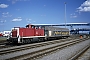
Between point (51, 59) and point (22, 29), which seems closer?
point (51, 59)

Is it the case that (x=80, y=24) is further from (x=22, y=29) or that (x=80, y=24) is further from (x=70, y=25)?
(x=22, y=29)

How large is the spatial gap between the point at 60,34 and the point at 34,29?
48.7ft

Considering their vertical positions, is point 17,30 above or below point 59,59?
above

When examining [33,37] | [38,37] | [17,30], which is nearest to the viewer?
[17,30]

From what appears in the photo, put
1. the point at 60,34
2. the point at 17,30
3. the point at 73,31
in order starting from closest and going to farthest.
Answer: the point at 17,30, the point at 60,34, the point at 73,31

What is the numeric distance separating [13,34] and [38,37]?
5.15 metres

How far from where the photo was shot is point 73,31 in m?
111

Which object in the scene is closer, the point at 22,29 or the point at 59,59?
the point at 59,59

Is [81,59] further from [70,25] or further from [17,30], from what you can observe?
[70,25]

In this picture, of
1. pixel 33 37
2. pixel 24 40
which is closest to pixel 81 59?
pixel 24 40

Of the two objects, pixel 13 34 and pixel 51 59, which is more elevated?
pixel 13 34

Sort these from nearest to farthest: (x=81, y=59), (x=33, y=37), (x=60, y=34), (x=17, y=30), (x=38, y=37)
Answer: (x=81, y=59), (x=17, y=30), (x=33, y=37), (x=38, y=37), (x=60, y=34)

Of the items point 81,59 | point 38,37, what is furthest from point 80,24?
point 81,59

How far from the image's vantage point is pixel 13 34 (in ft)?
75.6
